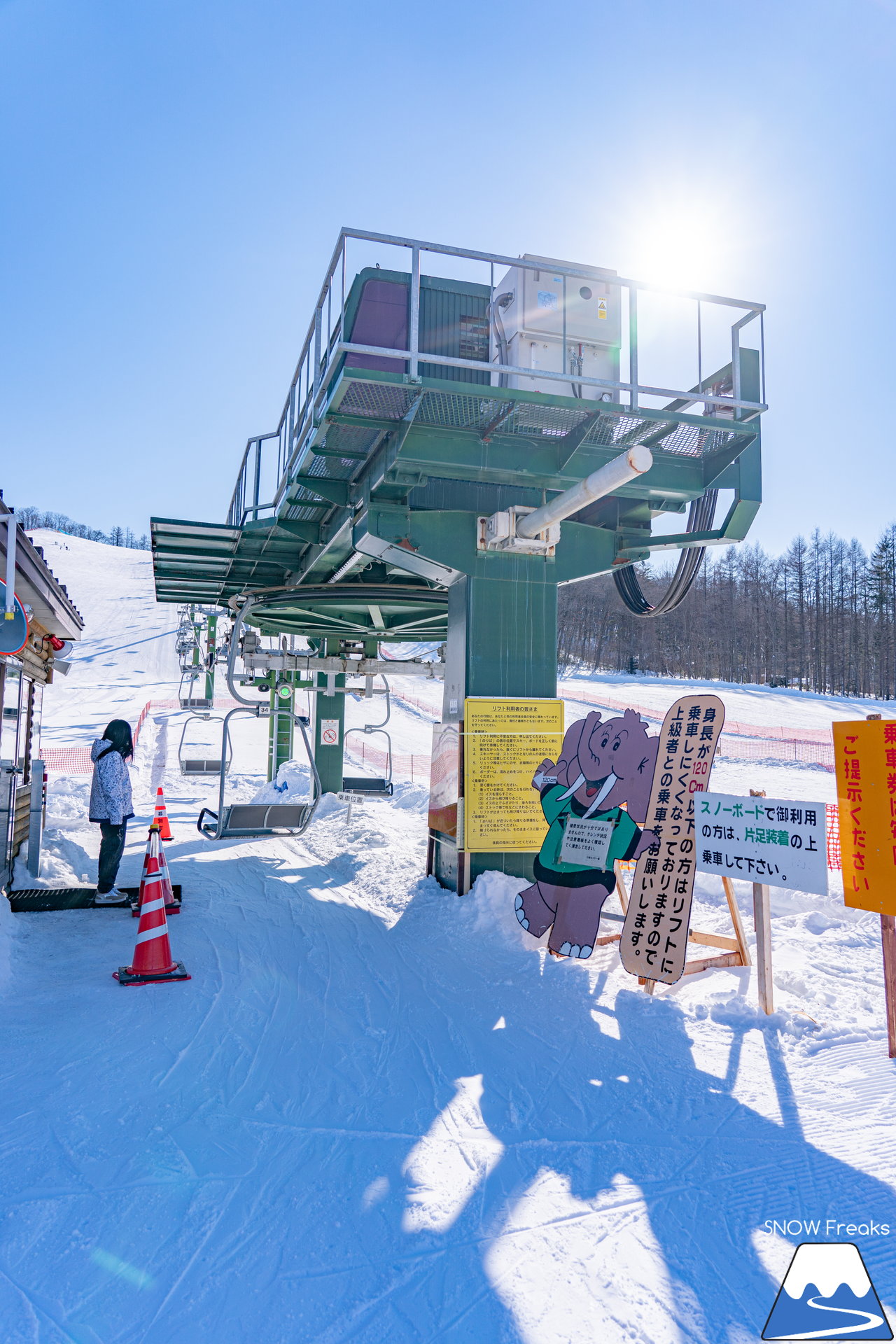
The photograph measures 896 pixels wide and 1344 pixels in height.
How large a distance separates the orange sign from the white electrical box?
396 centimetres

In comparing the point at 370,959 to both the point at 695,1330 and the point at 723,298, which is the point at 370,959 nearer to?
the point at 695,1330

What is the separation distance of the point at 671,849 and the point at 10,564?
5343mm

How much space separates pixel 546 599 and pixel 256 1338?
284 inches

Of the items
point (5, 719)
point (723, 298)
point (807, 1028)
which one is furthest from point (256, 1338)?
point (723, 298)

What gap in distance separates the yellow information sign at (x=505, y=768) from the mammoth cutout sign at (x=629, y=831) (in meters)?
1.26

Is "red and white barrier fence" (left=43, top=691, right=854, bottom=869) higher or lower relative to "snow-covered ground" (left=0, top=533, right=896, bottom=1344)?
higher

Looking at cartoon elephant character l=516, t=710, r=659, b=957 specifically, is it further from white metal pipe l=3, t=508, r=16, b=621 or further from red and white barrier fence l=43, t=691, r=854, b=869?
red and white barrier fence l=43, t=691, r=854, b=869

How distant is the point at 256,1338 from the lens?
236 centimetres

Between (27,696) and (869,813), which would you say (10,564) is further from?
(869,813)

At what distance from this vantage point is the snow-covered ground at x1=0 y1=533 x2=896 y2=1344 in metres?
2.54

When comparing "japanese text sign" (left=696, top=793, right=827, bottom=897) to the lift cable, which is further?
the lift cable

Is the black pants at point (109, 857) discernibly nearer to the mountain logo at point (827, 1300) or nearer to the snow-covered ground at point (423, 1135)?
the snow-covered ground at point (423, 1135)

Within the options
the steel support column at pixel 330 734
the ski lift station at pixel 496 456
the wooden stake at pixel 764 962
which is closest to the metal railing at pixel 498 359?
the ski lift station at pixel 496 456

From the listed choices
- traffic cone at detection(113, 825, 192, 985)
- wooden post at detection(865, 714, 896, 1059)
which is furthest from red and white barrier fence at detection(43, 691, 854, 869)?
wooden post at detection(865, 714, 896, 1059)
